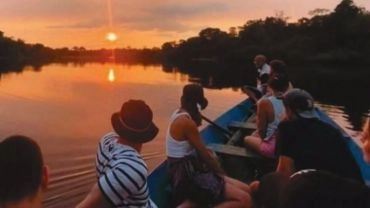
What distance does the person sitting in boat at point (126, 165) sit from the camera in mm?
2705

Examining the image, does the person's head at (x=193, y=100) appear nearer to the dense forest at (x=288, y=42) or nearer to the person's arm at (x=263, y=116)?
the person's arm at (x=263, y=116)

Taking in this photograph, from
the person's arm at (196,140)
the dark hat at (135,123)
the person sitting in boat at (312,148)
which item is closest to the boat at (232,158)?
the person's arm at (196,140)

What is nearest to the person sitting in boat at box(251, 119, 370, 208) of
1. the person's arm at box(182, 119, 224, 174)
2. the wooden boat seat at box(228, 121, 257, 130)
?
the person's arm at box(182, 119, 224, 174)

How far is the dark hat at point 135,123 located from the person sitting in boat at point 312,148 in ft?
4.87

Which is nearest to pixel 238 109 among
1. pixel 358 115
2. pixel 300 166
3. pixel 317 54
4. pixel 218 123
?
pixel 218 123

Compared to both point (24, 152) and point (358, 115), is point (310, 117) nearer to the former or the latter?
point (24, 152)

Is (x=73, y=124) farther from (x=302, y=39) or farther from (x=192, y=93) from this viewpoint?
(x=302, y=39)

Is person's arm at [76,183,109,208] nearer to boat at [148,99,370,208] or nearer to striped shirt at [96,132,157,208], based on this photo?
striped shirt at [96,132,157,208]

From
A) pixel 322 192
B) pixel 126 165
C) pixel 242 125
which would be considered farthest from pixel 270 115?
pixel 322 192

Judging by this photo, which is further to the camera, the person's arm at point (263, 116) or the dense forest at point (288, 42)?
the dense forest at point (288, 42)

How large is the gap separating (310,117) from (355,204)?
248cm

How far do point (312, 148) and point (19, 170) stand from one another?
269 centimetres

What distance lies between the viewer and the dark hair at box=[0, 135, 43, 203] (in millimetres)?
1883

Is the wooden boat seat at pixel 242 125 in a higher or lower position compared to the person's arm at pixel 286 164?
lower
